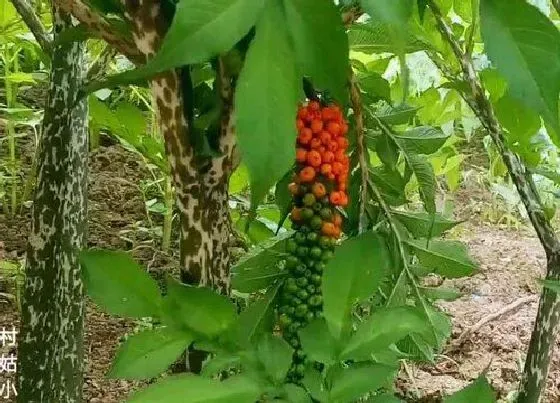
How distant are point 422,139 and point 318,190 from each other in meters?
0.17

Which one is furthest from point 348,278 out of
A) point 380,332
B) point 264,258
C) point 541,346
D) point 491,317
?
point 491,317

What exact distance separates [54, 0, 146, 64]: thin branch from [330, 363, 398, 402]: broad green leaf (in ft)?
0.63

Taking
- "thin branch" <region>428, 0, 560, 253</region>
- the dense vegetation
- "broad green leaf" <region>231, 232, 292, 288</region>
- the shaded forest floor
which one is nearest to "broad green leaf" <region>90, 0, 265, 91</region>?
the dense vegetation

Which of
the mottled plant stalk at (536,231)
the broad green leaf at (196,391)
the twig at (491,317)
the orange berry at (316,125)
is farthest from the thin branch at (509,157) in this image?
the twig at (491,317)

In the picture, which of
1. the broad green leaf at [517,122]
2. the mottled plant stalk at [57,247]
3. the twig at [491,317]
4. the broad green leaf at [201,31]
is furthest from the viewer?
the twig at [491,317]

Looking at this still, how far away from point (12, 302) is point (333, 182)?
0.82 metres

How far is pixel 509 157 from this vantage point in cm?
64

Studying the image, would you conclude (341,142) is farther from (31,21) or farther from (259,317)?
(31,21)

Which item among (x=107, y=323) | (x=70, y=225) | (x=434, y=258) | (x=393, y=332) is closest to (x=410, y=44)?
(x=434, y=258)

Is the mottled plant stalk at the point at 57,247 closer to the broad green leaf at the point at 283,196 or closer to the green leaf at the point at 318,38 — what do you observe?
the broad green leaf at the point at 283,196

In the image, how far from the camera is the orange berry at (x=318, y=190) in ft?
1.38

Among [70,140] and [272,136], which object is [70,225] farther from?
[272,136]

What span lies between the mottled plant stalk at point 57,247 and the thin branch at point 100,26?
0.98 ft

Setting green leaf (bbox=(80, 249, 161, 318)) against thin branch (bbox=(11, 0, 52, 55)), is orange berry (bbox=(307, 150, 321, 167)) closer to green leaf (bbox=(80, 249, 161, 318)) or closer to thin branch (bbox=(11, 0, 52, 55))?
green leaf (bbox=(80, 249, 161, 318))
